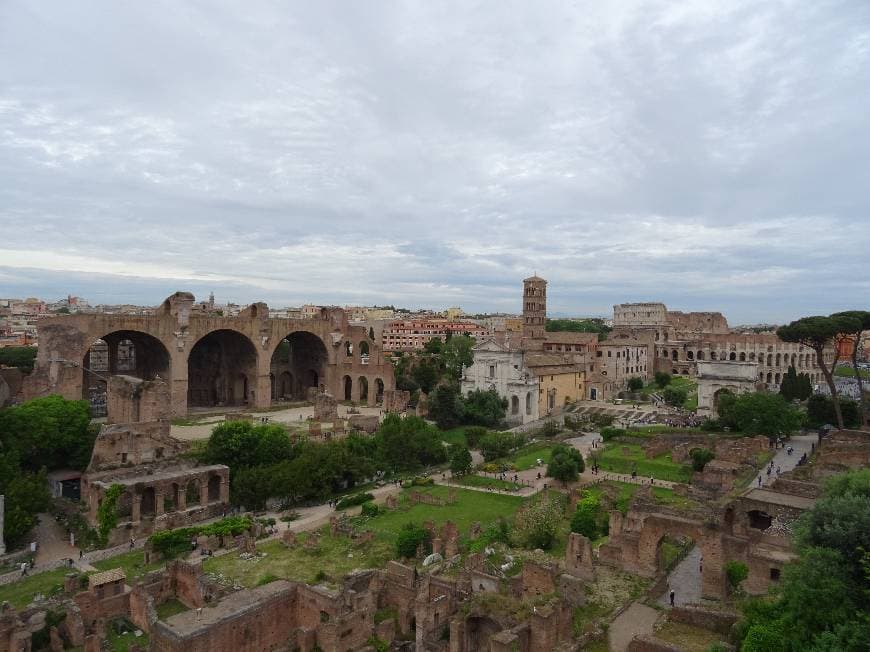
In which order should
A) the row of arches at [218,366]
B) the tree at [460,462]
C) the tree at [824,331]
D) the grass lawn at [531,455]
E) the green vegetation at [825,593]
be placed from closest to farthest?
the green vegetation at [825,593]
the tree at [460,462]
the grass lawn at [531,455]
the tree at [824,331]
the row of arches at [218,366]

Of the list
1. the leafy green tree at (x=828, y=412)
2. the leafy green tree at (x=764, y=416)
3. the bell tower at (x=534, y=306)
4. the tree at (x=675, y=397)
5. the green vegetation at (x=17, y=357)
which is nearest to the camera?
the leafy green tree at (x=764, y=416)

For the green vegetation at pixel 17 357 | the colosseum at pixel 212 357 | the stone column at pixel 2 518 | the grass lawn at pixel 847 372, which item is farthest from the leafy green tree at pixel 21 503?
the grass lawn at pixel 847 372

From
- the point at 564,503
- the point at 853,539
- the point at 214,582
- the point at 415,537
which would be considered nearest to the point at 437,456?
the point at 564,503

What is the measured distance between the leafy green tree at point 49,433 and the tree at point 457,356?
1300 inches

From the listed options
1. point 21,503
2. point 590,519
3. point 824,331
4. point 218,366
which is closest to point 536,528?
point 590,519

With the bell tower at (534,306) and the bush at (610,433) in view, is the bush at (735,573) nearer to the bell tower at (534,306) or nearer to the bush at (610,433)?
the bush at (610,433)

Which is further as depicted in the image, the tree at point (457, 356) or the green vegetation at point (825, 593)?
the tree at point (457, 356)

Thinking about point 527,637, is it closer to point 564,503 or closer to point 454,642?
point 454,642

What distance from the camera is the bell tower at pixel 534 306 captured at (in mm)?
67812

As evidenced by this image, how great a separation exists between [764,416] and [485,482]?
19220mm

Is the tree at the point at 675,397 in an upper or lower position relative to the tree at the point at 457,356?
lower

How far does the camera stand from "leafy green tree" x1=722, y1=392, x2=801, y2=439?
38875 mm

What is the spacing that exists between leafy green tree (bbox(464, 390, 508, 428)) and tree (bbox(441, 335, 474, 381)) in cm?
778

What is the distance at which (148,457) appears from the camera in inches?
1314
